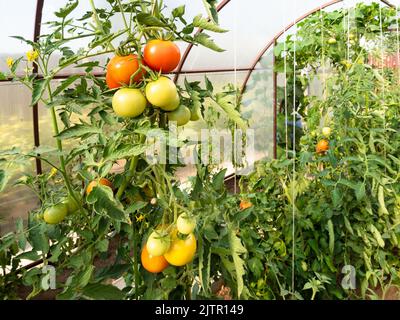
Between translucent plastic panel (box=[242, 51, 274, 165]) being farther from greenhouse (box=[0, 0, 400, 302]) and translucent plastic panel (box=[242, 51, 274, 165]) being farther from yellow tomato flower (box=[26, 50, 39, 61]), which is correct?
yellow tomato flower (box=[26, 50, 39, 61])

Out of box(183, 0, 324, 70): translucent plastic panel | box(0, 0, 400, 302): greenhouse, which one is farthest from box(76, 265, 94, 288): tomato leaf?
box(183, 0, 324, 70): translucent plastic panel

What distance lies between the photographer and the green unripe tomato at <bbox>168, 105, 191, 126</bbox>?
88cm

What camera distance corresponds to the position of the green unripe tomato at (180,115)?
2.88 ft

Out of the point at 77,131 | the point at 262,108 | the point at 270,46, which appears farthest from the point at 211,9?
the point at 270,46

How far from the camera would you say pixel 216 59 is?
12.0 ft

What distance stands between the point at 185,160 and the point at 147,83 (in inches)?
15.4

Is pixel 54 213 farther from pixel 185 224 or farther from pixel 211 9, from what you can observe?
pixel 211 9

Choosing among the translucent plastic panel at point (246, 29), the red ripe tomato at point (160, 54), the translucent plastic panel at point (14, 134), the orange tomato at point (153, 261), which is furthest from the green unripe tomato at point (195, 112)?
the translucent plastic panel at point (246, 29)

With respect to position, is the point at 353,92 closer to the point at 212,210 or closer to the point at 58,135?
the point at 212,210

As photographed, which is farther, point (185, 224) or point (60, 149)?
point (60, 149)

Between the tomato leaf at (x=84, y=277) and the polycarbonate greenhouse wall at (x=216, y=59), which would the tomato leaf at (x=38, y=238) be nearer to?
the tomato leaf at (x=84, y=277)

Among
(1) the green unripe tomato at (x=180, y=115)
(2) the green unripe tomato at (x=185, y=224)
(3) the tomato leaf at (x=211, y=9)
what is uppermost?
(3) the tomato leaf at (x=211, y=9)
